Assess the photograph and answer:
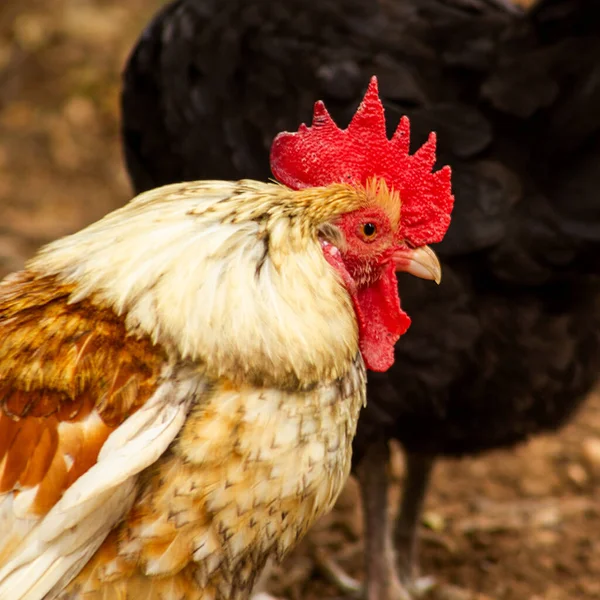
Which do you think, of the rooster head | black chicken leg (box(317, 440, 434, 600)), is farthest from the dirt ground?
the rooster head

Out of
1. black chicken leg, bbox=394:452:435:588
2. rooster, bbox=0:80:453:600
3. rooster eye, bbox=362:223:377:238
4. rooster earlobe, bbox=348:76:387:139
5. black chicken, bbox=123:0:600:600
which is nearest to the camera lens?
rooster, bbox=0:80:453:600

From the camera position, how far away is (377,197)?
7.55 ft

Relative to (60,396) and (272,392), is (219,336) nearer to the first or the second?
(272,392)

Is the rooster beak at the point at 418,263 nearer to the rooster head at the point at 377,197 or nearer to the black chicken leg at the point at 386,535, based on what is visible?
the rooster head at the point at 377,197

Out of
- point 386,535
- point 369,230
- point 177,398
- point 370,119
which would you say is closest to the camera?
point 177,398

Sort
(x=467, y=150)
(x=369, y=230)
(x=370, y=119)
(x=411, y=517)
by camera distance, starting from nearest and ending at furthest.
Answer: (x=369, y=230) < (x=370, y=119) < (x=467, y=150) < (x=411, y=517)

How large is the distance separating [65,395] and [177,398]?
245 millimetres

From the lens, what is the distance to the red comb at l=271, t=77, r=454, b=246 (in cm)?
237

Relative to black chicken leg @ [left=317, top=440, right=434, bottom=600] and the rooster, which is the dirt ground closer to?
black chicken leg @ [left=317, top=440, right=434, bottom=600]

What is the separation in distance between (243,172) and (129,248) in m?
1.17

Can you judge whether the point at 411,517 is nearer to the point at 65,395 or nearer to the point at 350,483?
the point at 350,483

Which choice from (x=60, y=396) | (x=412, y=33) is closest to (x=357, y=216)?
(x=60, y=396)

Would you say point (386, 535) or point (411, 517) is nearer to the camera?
point (386, 535)

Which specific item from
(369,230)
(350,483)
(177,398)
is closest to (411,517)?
(350,483)
